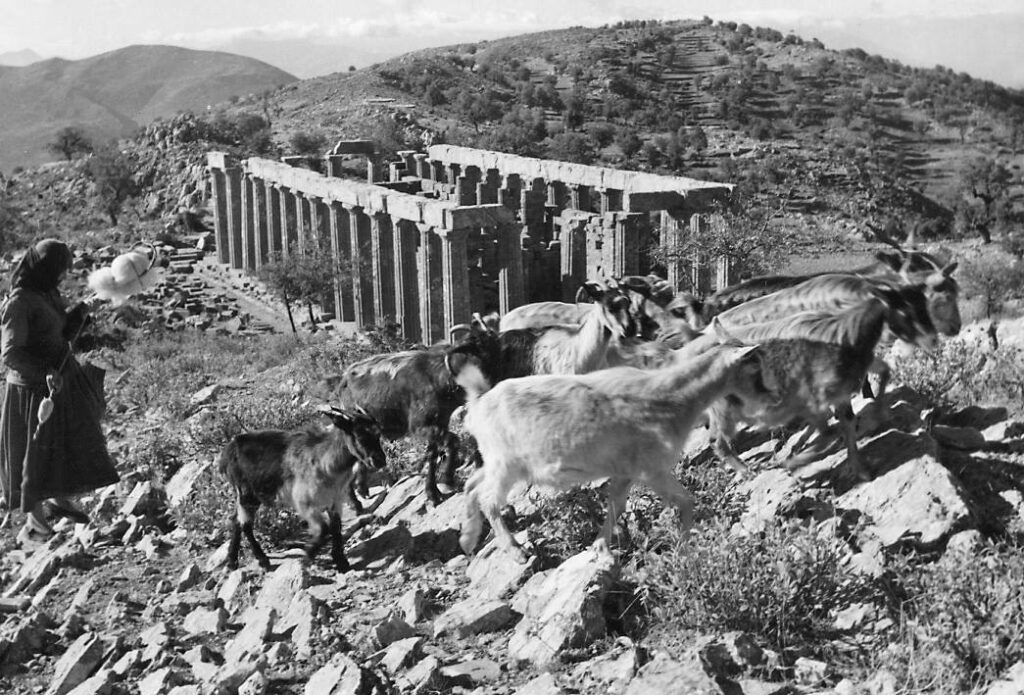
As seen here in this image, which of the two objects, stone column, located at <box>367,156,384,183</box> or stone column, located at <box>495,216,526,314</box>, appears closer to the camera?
stone column, located at <box>495,216,526,314</box>

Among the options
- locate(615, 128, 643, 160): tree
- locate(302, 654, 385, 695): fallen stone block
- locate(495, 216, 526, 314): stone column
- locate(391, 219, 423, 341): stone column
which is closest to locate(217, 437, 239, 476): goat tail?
locate(302, 654, 385, 695): fallen stone block

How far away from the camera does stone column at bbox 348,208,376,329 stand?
3559cm

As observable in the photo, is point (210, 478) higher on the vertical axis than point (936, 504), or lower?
lower

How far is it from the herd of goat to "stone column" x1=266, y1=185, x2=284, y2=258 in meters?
32.7

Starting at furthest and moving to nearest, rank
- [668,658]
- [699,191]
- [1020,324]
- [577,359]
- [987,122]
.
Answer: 1. [987,122]
2. [699,191]
3. [1020,324]
4. [577,359]
5. [668,658]

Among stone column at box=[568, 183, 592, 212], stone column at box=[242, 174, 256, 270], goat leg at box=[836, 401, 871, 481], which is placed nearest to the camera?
goat leg at box=[836, 401, 871, 481]

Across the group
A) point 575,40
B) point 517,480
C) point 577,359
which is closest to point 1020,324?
point 577,359

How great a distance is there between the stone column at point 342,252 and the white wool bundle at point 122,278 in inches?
991

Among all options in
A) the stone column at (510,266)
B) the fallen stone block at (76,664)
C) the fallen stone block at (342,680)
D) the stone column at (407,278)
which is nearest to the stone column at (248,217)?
the stone column at (407,278)

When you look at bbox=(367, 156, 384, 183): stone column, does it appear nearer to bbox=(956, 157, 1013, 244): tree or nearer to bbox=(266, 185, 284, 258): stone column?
bbox=(266, 185, 284, 258): stone column

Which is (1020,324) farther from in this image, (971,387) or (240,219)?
(240,219)

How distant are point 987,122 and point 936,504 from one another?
3311 inches

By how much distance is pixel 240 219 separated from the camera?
1925 inches

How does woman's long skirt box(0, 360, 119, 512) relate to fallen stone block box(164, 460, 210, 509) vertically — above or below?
above
